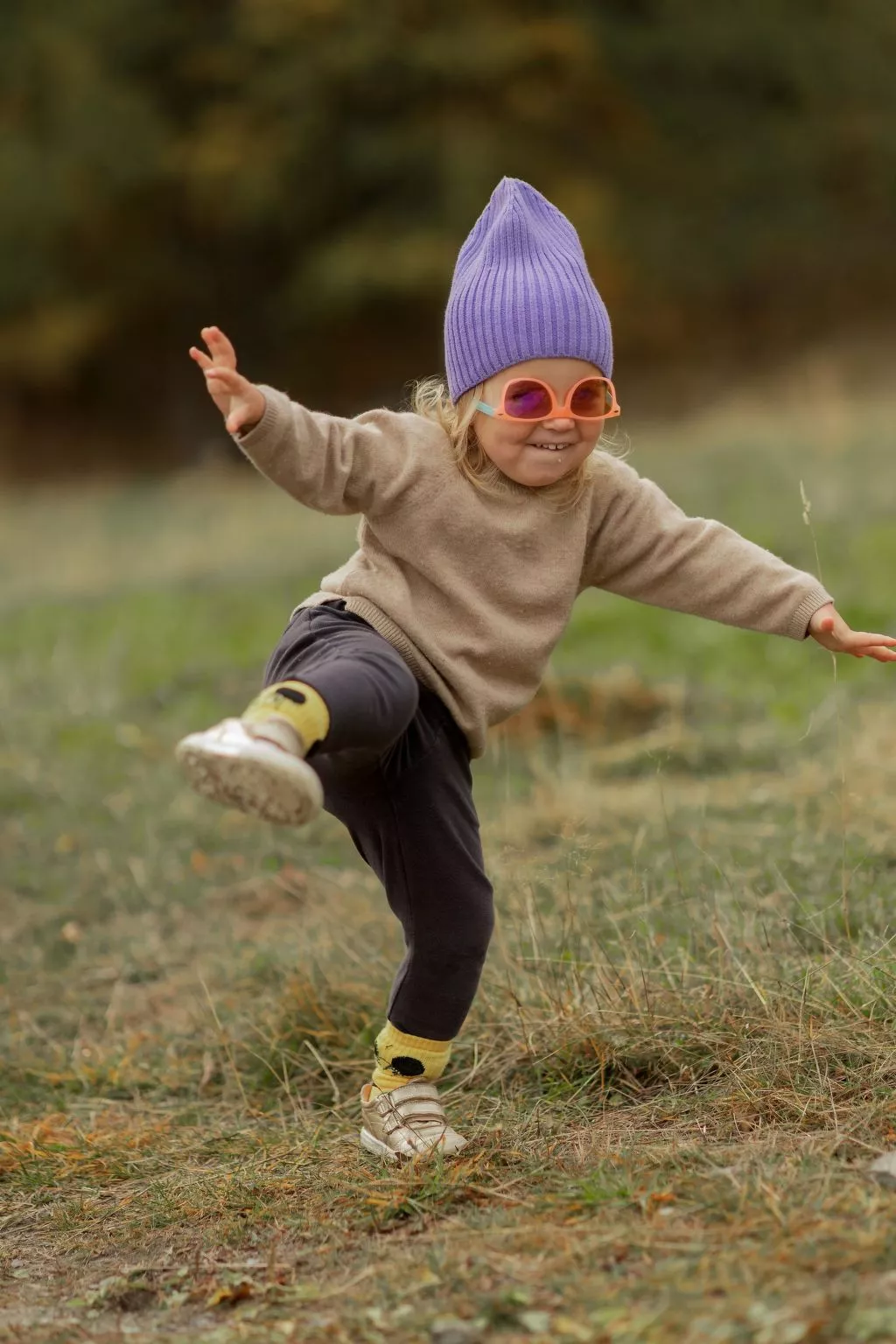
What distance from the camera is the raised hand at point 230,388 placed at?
2.67m

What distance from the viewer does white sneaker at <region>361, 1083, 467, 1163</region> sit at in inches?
115

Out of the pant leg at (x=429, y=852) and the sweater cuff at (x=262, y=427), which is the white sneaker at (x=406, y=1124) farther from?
the sweater cuff at (x=262, y=427)

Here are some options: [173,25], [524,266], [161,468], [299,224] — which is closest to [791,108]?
[299,224]

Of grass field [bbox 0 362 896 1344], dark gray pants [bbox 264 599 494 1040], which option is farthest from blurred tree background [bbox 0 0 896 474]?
dark gray pants [bbox 264 599 494 1040]

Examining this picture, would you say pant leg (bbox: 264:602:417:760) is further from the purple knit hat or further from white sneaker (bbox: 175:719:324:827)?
the purple knit hat

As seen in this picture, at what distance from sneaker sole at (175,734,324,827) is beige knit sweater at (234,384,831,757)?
0.54m

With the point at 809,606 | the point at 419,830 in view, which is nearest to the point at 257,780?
the point at 419,830

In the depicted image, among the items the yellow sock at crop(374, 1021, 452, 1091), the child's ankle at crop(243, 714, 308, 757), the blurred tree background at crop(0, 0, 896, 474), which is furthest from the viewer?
the blurred tree background at crop(0, 0, 896, 474)

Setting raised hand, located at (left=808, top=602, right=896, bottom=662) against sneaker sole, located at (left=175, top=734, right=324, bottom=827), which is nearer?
sneaker sole, located at (left=175, top=734, right=324, bottom=827)

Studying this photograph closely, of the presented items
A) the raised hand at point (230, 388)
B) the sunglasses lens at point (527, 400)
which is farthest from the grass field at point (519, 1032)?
the raised hand at point (230, 388)

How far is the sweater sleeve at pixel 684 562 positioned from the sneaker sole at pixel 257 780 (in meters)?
0.96

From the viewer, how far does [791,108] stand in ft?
75.9

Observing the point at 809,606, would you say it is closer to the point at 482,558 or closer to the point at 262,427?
the point at 482,558

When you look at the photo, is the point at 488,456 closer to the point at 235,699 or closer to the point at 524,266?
the point at 524,266
